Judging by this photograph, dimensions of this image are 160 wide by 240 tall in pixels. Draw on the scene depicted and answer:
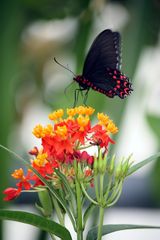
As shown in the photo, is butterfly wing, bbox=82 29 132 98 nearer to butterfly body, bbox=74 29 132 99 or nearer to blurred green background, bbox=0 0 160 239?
butterfly body, bbox=74 29 132 99

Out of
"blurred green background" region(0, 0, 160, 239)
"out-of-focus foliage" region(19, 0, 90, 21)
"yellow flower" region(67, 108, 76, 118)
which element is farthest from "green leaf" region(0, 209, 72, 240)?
"out-of-focus foliage" region(19, 0, 90, 21)

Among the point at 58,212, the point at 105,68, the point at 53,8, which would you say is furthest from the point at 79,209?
the point at 53,8

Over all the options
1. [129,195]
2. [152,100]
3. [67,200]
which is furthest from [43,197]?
[129,195]

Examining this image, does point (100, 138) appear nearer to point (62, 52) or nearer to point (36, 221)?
point (36, 221)

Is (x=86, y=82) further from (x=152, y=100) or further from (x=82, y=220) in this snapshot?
(x=152, y=100)

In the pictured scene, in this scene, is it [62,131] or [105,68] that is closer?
[62,131]

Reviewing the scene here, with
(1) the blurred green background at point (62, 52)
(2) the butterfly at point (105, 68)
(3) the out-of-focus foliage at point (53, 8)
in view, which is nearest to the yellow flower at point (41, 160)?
(2) the butterfly at point (105, 68)
